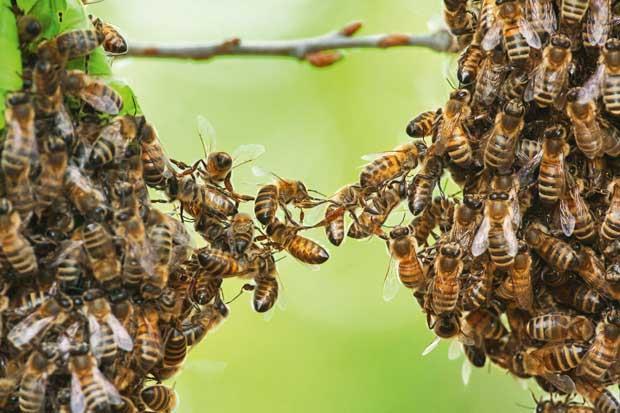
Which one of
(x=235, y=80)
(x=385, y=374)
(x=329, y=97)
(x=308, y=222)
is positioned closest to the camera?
(x=308, y=222)

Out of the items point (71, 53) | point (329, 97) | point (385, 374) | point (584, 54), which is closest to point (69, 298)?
point (71, 53)

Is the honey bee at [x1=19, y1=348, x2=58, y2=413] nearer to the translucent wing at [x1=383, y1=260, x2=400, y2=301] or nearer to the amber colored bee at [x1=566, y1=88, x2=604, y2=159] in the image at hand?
the translucent wing at [x1=383, y1=260, x2=400, y2=301]

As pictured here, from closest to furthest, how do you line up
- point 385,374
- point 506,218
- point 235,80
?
point 506,218 < point 385,374 < point 235,80

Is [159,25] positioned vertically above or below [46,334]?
below

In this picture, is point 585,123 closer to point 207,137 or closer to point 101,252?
point 207,137

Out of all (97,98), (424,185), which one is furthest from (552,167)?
(97,98)

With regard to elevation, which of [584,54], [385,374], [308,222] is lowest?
[385,374]

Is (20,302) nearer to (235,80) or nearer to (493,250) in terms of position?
(493,250)

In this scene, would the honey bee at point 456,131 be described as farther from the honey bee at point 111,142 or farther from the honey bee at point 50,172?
the honey bee at point 50,172
